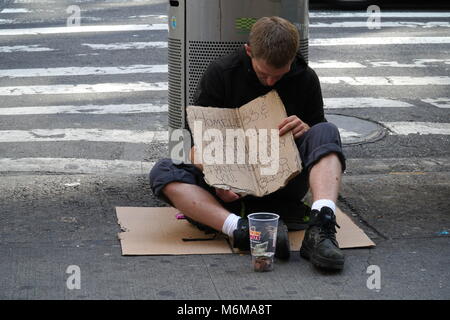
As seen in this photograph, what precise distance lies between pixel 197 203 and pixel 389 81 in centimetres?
531

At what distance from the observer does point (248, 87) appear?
477 centimetres

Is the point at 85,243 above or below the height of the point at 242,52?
below

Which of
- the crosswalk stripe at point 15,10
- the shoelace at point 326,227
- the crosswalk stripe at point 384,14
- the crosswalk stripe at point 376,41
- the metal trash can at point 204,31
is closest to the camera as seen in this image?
the shoelace at point 326,227

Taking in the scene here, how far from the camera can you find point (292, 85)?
15.6ft

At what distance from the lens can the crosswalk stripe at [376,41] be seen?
1129cm

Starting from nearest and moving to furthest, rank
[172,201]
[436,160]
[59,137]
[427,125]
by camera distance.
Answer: [172,201] → [436,160] → [59,137] → [427,125]

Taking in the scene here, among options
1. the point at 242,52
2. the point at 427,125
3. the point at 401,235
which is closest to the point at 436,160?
the point at 427,125

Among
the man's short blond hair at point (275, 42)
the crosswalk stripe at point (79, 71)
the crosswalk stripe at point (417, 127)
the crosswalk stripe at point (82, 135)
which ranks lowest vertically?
the crosswalk stripe at point (82, 135)

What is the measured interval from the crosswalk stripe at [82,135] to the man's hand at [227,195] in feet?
9.22

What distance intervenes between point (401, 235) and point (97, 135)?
3343mm

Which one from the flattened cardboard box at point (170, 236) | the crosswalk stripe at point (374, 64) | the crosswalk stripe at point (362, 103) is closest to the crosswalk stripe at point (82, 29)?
the crosswalk stripe at point (374, 64)

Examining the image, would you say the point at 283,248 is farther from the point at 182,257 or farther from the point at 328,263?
the point at 182,257

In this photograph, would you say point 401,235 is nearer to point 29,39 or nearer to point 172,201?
point 172,201

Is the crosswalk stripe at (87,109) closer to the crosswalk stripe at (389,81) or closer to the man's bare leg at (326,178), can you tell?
the crosswalk stripe at (389,81)
